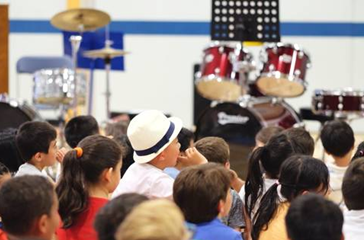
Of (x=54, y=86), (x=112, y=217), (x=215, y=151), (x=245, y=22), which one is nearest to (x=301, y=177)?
(x=215, y=151)

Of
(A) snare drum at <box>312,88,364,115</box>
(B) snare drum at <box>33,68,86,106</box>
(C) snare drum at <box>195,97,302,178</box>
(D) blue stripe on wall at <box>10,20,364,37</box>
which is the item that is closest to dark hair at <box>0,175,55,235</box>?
(C) snare drum at <box>195,97,302,178</box>

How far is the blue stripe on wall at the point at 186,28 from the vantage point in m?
12.3

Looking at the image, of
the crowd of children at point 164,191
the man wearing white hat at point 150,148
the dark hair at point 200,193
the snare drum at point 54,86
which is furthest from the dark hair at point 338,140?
the snare drum at point 54,86

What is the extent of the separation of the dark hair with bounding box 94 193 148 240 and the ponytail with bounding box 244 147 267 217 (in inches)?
59.2

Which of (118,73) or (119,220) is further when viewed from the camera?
(118,73)

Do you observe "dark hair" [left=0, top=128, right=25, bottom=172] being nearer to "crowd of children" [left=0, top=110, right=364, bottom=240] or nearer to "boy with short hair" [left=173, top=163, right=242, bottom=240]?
"crowd of children" [left=0, top=110, right=364, bottom=240]

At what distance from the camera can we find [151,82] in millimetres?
12336

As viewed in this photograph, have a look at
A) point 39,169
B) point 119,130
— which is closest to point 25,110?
point 119,130

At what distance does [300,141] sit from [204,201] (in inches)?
60.7

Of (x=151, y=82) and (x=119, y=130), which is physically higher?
(x=119, y=130)

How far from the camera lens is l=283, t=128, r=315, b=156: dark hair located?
12.8ft

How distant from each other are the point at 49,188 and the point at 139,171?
92cm

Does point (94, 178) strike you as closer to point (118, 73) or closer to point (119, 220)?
point (119, 220)

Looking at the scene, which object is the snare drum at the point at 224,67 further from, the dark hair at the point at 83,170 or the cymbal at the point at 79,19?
the dark hair at the point at 83,170
